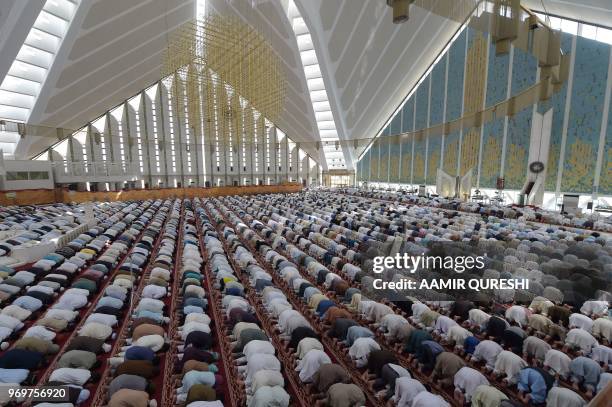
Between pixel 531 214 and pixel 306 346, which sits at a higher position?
pixel 531 214

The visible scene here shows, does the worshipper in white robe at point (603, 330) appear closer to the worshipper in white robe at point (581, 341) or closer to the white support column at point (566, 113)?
the worshipper in white robe at point (581, 341)

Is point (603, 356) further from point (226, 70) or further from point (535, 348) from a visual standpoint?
point (226, 70)

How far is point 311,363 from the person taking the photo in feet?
13.5

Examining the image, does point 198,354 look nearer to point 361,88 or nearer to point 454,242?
point 454,242

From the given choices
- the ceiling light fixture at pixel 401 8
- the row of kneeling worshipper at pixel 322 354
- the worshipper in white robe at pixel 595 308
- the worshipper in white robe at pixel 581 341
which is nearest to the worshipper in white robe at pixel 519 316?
the worshipper in white robe at pixel 581 341

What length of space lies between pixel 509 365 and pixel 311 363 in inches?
96.8

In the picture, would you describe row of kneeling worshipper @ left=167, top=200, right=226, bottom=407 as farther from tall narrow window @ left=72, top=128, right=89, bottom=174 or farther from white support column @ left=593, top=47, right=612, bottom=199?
tall narrow window @ left=72, top=128, right=89, bottom=174

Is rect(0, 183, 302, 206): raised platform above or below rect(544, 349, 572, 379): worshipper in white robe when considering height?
above

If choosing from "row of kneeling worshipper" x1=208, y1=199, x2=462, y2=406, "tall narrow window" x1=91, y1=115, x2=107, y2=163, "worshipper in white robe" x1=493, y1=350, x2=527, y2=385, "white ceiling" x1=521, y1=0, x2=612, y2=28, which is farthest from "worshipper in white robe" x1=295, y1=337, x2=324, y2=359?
"tall narrow window" x1=91, y1=115, x2=107, y2=163

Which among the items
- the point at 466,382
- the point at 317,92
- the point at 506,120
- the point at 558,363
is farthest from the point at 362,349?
the point at 317,92

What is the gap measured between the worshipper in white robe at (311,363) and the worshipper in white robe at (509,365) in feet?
7.24

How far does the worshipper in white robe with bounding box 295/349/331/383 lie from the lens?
4117mm

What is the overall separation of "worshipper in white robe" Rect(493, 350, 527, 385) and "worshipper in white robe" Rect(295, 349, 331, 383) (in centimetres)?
221

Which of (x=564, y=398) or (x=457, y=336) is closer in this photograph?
(x=564, y=398)
